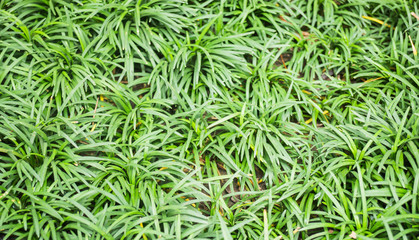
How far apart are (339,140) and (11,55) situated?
2564 millimetres

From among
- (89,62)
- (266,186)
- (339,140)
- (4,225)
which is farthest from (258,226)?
(89,62)

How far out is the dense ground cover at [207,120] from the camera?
2.11m

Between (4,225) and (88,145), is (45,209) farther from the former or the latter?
(88,145)

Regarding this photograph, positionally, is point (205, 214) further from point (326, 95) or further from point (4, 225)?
point (326, 95)

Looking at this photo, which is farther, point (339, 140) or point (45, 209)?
point (339, 140)

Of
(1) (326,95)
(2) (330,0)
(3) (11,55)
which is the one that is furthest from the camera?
(2) (330,0)

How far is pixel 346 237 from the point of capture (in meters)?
2.05

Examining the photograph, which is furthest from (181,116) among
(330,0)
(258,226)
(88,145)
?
(330,0)

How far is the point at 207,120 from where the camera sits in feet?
9.02

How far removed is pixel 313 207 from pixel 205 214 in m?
0.75

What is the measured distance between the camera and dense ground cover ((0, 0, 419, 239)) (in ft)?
6.91

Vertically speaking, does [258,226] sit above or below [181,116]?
below

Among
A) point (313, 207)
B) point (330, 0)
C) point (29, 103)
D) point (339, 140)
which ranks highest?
point (330, 0)

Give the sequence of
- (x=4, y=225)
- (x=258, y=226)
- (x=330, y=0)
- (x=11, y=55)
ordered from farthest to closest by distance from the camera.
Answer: (x=330, y=0), (x=11, y=55), (x=258, y=226), (x=4, y=225)
